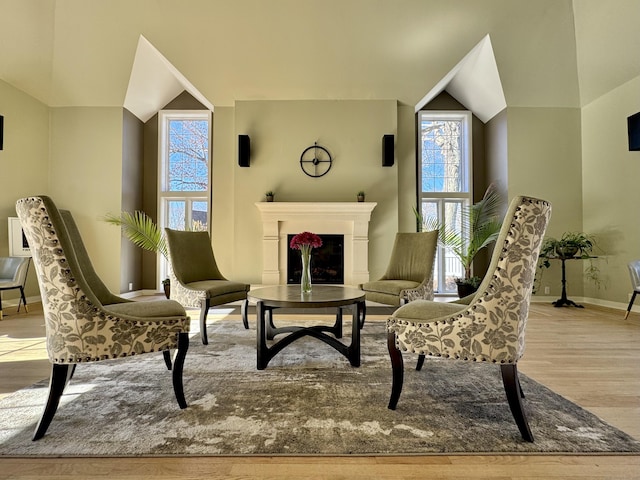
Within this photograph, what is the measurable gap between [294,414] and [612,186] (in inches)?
214

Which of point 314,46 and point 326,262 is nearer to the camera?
point 314,46

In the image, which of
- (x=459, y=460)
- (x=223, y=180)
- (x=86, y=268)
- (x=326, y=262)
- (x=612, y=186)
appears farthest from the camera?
(x=223, y=180)

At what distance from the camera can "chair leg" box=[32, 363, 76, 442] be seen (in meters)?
1.49

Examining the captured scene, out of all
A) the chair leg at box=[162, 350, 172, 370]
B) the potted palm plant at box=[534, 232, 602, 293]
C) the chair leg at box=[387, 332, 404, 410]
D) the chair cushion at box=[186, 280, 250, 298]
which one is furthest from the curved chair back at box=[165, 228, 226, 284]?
the potted palm plant at box=[534, 232, 602, 293]

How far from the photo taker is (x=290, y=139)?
5738 millimetres

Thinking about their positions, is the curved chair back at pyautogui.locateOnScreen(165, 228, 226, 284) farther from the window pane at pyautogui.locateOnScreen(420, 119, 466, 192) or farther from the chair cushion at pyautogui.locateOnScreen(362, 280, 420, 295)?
the window pane at pyautogui.locateOnScreen(420, 119, 466, 192)

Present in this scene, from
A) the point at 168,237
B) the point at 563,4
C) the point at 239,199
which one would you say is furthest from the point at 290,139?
the point at 563,4

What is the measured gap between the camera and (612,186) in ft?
16.1

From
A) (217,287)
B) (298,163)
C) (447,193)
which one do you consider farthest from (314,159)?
(217,287)

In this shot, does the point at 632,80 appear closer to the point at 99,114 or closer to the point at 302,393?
the point at 302,393

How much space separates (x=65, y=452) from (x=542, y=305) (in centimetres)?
569

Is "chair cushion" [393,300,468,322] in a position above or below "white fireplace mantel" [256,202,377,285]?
below

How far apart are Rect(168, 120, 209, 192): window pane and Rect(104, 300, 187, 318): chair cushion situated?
4.83m

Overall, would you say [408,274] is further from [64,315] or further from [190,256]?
[64,315]
